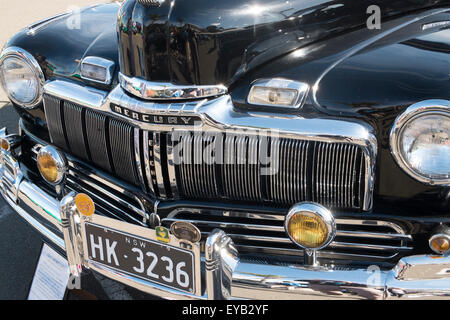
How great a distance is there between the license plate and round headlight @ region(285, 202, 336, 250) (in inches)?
14.7

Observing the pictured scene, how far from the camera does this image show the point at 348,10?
219 cm

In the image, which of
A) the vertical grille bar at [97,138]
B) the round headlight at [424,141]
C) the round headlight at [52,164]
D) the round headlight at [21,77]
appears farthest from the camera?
the round headlight at [21,77]

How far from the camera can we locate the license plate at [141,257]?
6.25 feet

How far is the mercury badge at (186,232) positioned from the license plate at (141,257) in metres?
0.05

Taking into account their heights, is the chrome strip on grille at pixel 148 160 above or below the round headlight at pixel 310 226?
above

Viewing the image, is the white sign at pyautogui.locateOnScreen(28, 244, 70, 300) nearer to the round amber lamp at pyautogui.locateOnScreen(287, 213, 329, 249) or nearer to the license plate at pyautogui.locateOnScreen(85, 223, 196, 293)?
the license plate at pyautogui.locateOnScreen(85, 223, 196, 293)

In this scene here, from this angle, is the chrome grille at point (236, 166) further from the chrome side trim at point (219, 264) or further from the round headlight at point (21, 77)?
the round headlight at point (21, 77)

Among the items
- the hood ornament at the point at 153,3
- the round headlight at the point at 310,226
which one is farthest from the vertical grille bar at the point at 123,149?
the round headlight at the point at 310,226

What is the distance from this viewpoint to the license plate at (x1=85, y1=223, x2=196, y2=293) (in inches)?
75.0

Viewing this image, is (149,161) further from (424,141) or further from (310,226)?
(424,141)

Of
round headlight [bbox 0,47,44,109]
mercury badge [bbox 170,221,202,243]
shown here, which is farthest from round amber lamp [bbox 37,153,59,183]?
mercury badge [bbox 170,221,202,243]

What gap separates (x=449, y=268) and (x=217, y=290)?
0.77 metres

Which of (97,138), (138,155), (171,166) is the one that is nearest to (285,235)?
(171,166)
